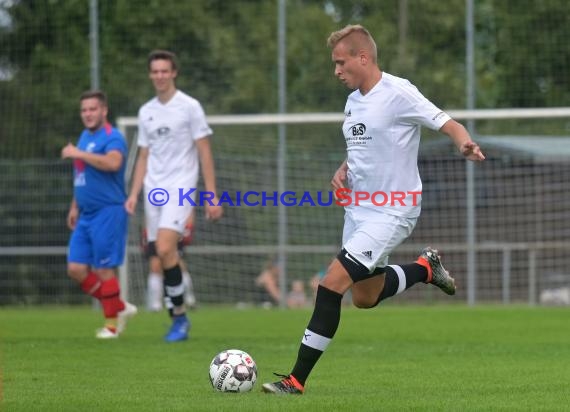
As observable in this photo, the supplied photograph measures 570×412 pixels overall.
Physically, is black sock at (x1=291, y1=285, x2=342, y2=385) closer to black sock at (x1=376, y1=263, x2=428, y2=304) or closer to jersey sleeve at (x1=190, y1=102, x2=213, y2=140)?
black sock at (x1=376, y1=263, x2=428, y2=304)

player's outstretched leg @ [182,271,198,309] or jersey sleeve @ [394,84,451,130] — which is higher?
jersey sleeve @ [394,84,451,130]

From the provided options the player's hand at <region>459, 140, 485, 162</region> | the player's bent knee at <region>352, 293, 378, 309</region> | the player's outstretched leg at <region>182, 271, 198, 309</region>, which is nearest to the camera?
the player's hand at <region>459, 140, 485, 162</region>

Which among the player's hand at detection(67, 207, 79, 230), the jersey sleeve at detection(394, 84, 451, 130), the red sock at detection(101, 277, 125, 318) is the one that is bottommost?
the red sock at detection(101, 277, 125, 318)

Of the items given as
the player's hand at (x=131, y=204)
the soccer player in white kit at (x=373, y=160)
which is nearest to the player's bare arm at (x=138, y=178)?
the player's hand at (x=131, y=204)

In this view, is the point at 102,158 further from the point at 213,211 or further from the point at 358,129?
the point at 358,129

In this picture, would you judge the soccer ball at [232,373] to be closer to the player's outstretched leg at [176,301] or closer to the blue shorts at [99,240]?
the player's outstretched leg at [176,301]

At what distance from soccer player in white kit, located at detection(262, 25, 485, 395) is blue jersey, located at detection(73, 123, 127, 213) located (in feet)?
15.1

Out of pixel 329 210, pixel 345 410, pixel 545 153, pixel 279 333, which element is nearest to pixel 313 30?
pixel 329 210

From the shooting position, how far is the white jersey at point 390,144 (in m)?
7.77

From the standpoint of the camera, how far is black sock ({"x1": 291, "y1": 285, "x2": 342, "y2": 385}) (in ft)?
24.3

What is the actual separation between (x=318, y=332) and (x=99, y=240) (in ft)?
16.6

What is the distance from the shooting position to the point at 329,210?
19.7m

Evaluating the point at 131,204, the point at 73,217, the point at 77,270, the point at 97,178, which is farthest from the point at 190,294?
the point at 131,204

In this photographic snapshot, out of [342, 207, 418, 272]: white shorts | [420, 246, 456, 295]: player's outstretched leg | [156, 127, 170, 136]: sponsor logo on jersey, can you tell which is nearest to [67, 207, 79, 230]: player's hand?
[156, 127, 170, 136]: sponsor logo on jersey
